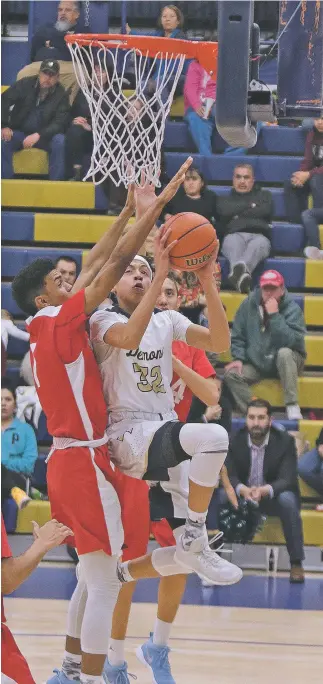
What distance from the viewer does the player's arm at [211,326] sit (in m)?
5.10

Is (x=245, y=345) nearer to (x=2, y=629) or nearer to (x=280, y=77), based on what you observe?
(x=280, y=77)

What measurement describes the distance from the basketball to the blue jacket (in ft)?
14.3

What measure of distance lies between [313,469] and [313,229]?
267 cm

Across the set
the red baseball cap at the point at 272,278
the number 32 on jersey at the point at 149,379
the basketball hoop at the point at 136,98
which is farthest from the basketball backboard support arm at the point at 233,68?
the red baseball cap at the point at 272,278

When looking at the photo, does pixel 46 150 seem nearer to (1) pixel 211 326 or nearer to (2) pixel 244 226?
(2) pixel 244 226

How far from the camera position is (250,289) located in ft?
34.7

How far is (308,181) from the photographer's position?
1100 cm

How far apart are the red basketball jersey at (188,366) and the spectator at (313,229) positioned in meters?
4.71

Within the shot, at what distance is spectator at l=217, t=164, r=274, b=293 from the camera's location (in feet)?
34.3

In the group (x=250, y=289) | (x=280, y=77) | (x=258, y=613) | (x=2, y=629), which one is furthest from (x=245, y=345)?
(x=2, y=629)

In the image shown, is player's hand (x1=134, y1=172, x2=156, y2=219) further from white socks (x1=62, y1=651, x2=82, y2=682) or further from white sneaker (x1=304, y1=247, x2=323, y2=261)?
white sneaker (x1=304, y1=247, x2=323, y2=261)

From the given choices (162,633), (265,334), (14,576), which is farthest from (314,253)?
(14,576)

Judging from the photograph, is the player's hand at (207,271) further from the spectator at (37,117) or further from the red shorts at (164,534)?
the spectator at (37,117)

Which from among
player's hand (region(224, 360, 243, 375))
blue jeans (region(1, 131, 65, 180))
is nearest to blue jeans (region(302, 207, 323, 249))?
player's hand (region(224, 360, 243, 375))
